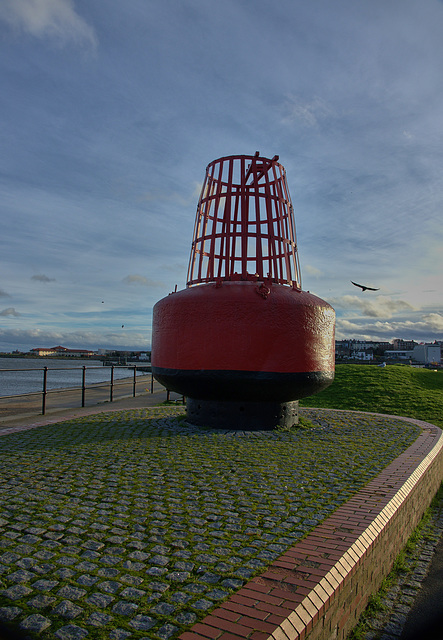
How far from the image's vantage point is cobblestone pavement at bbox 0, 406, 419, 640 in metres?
2.34

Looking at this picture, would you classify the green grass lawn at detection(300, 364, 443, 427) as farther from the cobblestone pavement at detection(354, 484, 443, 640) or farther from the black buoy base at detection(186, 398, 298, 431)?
the cobblestone pavement at detection(354, 484, 443, 640)

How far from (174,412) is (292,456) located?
15.2 feet

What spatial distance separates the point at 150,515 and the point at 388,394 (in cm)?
1176

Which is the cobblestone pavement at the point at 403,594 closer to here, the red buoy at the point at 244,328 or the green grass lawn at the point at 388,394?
the red buoy at the point at 244,328

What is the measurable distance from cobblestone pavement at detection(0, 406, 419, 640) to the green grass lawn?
5.24 m

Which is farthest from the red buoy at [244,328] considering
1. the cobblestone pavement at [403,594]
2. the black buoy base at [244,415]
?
the cobblestone pavement at [403,594]

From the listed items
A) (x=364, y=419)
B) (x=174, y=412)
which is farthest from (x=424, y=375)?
(x=174, y=412)

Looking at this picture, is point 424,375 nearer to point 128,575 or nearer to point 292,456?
point 292,456

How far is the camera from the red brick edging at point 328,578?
2221mm

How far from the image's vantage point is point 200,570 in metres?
2.72

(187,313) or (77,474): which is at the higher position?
(187,313)

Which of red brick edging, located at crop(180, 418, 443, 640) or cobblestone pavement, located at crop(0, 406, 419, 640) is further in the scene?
cobblestone pavement, located at crop(0, 406, 419, 640)

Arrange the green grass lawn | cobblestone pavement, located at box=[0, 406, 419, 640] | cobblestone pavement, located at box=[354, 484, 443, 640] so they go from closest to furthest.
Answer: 1. cobblestone pavement, located at box=[0, 406, 419, 640]
2. cobblestone pavement, located at box=[354, 484, 443, 640]
3. the green grass lawn

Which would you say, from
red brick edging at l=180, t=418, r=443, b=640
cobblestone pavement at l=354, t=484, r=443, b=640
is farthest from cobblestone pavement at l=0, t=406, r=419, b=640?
cobblestone pavement at l=354, t=484, r=443, b=640
